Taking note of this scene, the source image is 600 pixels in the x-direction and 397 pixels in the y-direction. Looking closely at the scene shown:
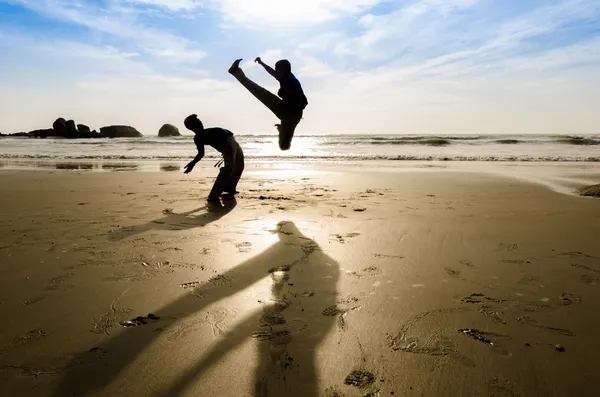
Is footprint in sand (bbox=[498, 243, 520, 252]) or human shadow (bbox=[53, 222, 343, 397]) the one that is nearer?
human shadow (bbox=[53, 222, 343, 397])

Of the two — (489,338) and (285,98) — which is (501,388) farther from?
(285,98)

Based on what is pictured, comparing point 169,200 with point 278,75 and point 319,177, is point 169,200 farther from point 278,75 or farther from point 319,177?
point 319,177

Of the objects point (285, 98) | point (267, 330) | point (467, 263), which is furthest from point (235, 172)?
point (267, 330)

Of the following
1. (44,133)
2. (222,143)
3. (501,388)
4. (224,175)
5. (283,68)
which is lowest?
(501,388)

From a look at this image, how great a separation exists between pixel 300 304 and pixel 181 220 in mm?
3019

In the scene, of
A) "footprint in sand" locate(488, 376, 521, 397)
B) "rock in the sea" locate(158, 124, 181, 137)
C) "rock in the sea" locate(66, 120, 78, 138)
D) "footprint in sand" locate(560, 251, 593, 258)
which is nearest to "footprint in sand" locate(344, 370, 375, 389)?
"footprint in sand" locate(488, 376, 521, 397)

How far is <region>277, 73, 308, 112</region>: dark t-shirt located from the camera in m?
5.39

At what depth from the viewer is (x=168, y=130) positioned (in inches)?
2408

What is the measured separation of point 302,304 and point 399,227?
2.40 metres

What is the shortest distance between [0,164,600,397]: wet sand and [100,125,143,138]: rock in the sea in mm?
65239

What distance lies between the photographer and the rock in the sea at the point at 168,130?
60656 mm

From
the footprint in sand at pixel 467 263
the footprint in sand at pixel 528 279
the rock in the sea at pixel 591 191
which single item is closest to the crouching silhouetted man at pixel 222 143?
the footprint in sand at pixel 467 263

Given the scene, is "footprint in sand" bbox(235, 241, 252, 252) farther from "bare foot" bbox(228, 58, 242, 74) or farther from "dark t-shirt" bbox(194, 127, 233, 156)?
"dark t-shirt" bbox(194, 127, 233, 156)

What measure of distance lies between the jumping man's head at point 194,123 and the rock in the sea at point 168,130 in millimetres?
57472
